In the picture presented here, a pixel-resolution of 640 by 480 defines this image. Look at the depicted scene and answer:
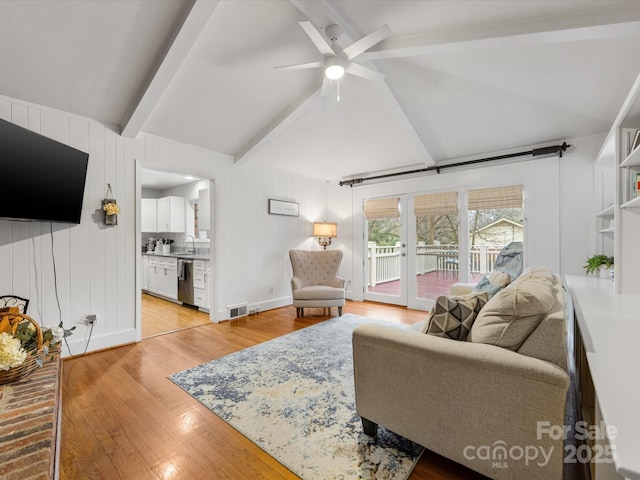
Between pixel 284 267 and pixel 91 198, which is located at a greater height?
pixel 91 198

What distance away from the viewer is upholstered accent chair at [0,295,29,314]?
242 centimetres

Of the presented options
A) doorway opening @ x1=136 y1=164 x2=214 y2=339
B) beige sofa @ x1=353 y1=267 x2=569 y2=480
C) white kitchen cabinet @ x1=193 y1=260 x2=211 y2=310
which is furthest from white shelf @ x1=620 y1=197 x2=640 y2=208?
white kitchen cabinet @ x1=193 y1=260 x2=211 y2=310

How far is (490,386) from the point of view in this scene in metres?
1.21

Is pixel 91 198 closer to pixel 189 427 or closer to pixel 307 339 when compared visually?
pixel 189 427

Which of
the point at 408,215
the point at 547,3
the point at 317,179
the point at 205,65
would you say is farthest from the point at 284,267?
the point at 547,3

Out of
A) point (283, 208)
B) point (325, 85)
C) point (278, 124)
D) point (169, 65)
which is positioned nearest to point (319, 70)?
point (325, 85)

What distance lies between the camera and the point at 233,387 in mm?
2197

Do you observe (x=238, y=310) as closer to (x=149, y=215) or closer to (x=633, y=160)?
(x=149, y=215)

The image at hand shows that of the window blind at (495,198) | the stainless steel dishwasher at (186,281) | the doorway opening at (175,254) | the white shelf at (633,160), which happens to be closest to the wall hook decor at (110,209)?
the doorway opening at (175,254)

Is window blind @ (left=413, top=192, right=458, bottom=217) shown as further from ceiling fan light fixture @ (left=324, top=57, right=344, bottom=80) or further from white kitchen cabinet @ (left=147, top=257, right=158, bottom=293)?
white kitchen cabinet @ (left=147, top=257, right=158, bottom=293)

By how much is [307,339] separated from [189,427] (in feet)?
5.27

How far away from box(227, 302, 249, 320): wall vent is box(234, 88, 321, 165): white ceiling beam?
2065 mm

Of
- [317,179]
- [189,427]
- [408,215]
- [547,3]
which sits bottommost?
[189,427]

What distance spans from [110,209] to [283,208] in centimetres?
247
